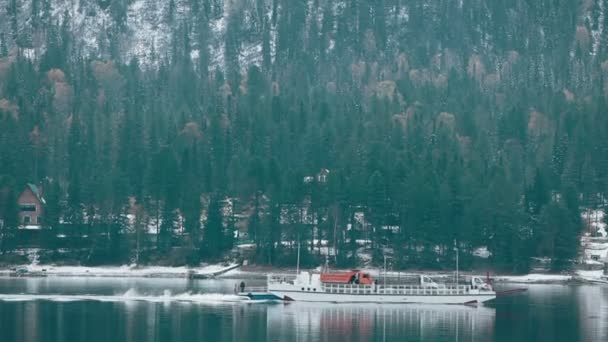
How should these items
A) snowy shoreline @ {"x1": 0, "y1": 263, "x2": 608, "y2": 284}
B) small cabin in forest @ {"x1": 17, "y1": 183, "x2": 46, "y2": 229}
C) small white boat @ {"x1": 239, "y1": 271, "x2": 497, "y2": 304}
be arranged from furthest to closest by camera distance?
small cabin in forest @ {"x1": 17, "y1": 183, "x2": 46, "y2": 229}
snowy shoreline @ {"x1": 0, "y1": 263, "x2": 608, "y2": 284}
small white boat @ {"x1": 239, "y1": 271, "x2": 497, "y2": 304}

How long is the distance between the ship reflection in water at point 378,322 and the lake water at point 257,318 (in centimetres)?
8

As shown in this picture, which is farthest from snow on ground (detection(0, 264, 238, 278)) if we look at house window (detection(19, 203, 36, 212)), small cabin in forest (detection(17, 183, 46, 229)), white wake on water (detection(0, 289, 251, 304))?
white wake on water (detection(0, 289, 251, 304))

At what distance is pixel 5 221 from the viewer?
566ft

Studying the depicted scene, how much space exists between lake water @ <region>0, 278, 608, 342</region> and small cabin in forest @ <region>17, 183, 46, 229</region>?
3730 centimetres

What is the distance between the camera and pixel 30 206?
186m

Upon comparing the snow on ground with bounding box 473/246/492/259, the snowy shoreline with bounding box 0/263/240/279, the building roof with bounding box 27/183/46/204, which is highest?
the building roof with bounding box 27/183/46/204

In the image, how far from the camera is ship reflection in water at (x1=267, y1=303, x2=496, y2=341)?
105875mm

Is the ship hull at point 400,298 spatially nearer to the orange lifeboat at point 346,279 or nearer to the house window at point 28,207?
the orange lifeboat at point 346,279

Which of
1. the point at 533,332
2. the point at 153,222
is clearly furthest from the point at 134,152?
the point at 533,332

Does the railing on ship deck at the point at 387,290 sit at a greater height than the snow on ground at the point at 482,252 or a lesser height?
lesser

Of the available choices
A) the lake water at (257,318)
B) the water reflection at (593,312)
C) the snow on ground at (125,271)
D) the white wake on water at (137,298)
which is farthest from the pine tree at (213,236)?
the water reflection at (593,312)

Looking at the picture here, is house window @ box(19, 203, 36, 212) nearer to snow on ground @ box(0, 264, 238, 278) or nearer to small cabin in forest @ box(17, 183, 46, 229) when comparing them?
small cabin in forest @ box(17, 183, 46, 229)

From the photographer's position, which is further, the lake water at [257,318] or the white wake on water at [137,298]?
the white wake on water at [137,298]

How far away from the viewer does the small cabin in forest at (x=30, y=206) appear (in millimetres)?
183925
